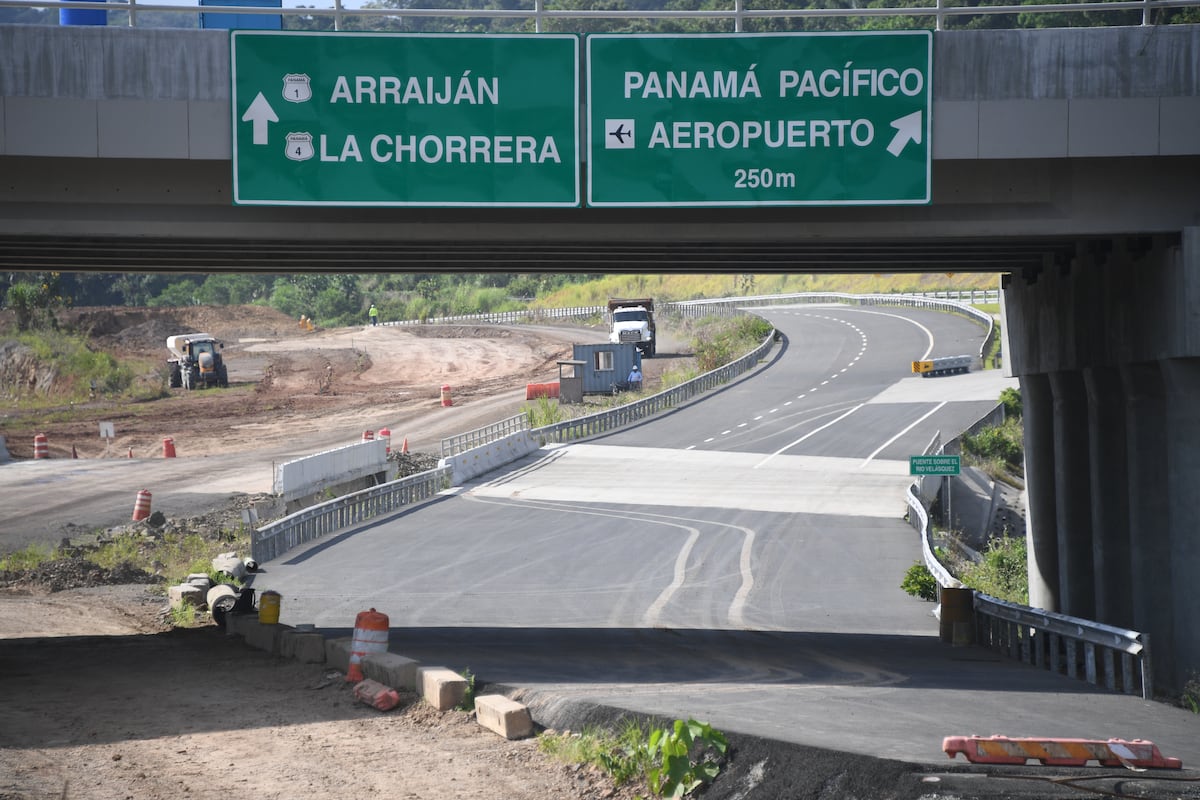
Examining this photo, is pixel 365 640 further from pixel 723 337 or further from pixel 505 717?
pixel 723 337

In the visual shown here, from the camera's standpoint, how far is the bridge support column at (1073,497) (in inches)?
805

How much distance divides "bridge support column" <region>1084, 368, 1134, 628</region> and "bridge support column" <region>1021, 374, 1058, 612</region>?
3508 millimetres

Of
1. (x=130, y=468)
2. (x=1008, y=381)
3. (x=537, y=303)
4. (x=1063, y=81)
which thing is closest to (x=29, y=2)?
(x=1063, y=81)

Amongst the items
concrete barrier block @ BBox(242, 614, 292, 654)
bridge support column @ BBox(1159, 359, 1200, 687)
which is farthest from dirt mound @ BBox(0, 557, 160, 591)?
bridge support column @ BBox(1159, 359, 1200, 687)

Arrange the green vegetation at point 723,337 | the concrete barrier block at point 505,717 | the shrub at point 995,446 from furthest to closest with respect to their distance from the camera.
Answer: the green vegetation at point 723,337, the shrub at point 995,446, the concrete barrier block at point 505,717

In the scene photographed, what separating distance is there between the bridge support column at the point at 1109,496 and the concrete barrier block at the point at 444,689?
396 inches

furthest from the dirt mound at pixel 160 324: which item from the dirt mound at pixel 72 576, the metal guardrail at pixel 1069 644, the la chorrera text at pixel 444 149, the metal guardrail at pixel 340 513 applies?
the metal guardrail at pixel 1069 644

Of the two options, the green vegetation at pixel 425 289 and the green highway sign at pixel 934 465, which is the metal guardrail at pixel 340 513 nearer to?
the green highway sign at pixel 934 465

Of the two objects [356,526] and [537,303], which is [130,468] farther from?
[537,303]

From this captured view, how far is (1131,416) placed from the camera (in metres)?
17.0

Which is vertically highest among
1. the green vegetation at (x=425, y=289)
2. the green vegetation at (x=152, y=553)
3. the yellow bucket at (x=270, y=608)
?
the green vegetation at (x=425, y=289)

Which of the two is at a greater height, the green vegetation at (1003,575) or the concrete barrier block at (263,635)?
the concrete barrier block at (263,635)

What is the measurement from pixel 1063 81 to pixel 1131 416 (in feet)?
15.4

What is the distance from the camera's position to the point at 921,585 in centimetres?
2556
